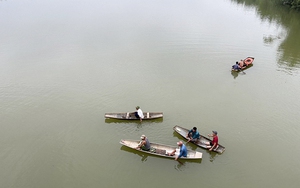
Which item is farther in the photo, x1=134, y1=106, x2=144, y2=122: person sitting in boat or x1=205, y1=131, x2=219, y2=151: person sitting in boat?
x1=134, y1=106, x2=144, y2=122: person sitting in boat

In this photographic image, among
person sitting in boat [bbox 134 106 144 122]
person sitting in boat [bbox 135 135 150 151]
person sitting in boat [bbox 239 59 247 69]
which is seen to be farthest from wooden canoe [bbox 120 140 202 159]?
person sitting in boat [bbox 239 59 247 69]

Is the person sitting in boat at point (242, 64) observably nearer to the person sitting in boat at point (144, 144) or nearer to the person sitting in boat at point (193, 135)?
the person sitting in boat at point (193, 135)

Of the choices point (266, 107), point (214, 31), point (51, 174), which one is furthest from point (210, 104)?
point (214, 31)

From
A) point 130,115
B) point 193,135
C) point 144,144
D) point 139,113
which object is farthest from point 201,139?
point 130,115

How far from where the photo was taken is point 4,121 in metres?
15.8

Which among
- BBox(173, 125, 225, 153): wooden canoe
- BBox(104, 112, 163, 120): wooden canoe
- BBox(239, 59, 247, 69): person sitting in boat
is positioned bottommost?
BBox(173, 125, 225, 153): wooden canoe

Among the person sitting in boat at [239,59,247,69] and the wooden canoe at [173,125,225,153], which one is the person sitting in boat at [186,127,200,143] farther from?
the person sitting in boat at [239,59,247,69]

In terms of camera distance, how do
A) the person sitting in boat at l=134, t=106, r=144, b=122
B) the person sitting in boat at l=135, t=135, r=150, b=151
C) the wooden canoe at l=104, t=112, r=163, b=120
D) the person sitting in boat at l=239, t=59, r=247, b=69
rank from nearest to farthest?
the person sitting in boat at l=135, t=135, r=150, b=151, the person sitting in boat at l=134, t=106, r=144, b=122, the wooden canoe at l=104, t=112, r=163, b=120, the person sitting in boat at l=239, t=59, r=247, b=69

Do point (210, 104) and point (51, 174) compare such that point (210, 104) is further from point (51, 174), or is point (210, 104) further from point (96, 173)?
point (51, 174)

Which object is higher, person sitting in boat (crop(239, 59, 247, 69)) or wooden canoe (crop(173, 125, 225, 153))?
person sitting in boat (crop(239, 59, 247, 69))

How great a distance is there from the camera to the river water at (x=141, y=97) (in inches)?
496

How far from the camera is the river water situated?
12609 mm

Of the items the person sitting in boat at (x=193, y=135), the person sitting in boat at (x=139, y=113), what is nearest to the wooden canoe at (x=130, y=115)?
the person sitting in boat at (x=139, y=113)

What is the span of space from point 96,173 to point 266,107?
12.0 metres
